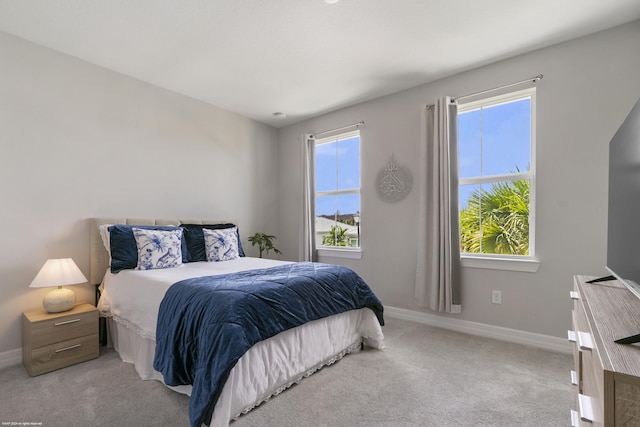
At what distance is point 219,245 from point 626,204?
3.11 meters

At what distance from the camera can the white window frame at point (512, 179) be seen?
9.08ft

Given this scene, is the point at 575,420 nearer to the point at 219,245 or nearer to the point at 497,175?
the point at 497,175

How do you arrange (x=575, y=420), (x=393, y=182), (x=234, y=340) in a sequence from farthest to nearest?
(x=393, y=182), (x=234, y=340), (x=575, y=420)

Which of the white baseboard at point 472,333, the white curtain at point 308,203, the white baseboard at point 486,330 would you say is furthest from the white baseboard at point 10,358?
the white baseboard at point 486,330

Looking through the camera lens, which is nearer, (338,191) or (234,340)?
(234,340)

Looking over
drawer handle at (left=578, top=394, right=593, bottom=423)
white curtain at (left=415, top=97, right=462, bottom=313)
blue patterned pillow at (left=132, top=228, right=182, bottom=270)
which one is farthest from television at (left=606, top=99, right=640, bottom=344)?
blue patterned pillow at (left=132, top=228, right=182, bottom=270)

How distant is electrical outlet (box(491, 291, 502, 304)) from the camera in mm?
2893

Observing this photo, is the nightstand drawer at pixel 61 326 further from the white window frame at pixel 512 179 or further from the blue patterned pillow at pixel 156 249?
the white window frame at pixel 512 179

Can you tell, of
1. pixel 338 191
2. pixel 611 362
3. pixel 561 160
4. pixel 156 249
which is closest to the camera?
pixel 611 362

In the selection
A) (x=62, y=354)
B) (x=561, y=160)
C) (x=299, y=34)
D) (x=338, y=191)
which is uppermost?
(x=299, y=34)

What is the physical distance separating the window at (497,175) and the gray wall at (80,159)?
9.60 feet

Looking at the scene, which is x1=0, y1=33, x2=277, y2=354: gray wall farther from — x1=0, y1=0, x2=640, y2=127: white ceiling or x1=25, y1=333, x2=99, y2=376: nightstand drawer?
x1=25, y1=333, x2=99, y2=376: nightstand drawer

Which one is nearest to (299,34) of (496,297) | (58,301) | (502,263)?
(502,263)

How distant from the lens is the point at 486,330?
2.94m
